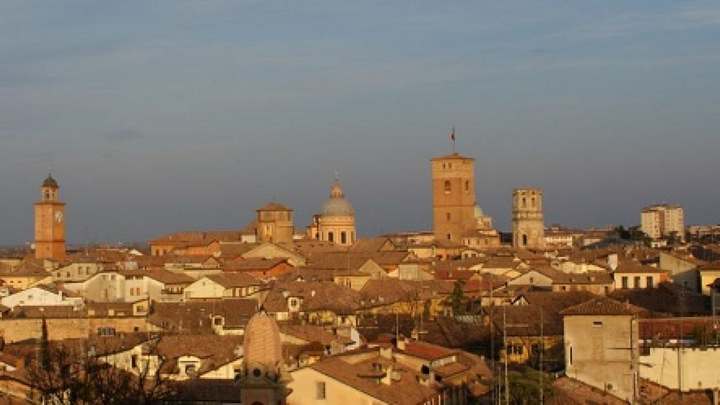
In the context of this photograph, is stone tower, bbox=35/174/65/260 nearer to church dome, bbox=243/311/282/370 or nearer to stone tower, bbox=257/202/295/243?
stone tower, bbox=257/202/295/243

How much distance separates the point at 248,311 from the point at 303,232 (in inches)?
2733

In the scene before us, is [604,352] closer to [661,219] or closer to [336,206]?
[336,206]

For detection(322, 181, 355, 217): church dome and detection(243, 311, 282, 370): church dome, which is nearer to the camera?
detection(243, 311, 282, 370): church dome

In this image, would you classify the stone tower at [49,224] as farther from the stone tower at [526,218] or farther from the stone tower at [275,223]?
the stone tower at [526,218]

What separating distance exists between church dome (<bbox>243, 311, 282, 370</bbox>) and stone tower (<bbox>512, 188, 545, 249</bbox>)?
85.2m

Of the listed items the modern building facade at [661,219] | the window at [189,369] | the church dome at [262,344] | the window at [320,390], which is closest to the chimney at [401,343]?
the window at [189,369]

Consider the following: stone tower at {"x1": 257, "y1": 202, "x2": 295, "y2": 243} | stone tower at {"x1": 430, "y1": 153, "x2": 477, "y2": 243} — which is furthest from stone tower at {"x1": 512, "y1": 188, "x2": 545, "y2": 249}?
stone tower at {"x1": 257, "y1": 202, "x2": 295, "y2": 243}

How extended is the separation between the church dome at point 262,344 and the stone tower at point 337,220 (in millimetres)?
81191

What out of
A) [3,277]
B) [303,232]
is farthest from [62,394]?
[303,232]

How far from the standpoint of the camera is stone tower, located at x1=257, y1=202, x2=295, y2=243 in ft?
297

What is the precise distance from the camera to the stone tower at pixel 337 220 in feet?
339

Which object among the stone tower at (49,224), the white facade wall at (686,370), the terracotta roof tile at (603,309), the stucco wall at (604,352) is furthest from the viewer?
the stone tower at (49,224)

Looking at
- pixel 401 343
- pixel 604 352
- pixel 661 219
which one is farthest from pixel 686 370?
pixel 661 219

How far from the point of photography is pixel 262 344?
21.8m
